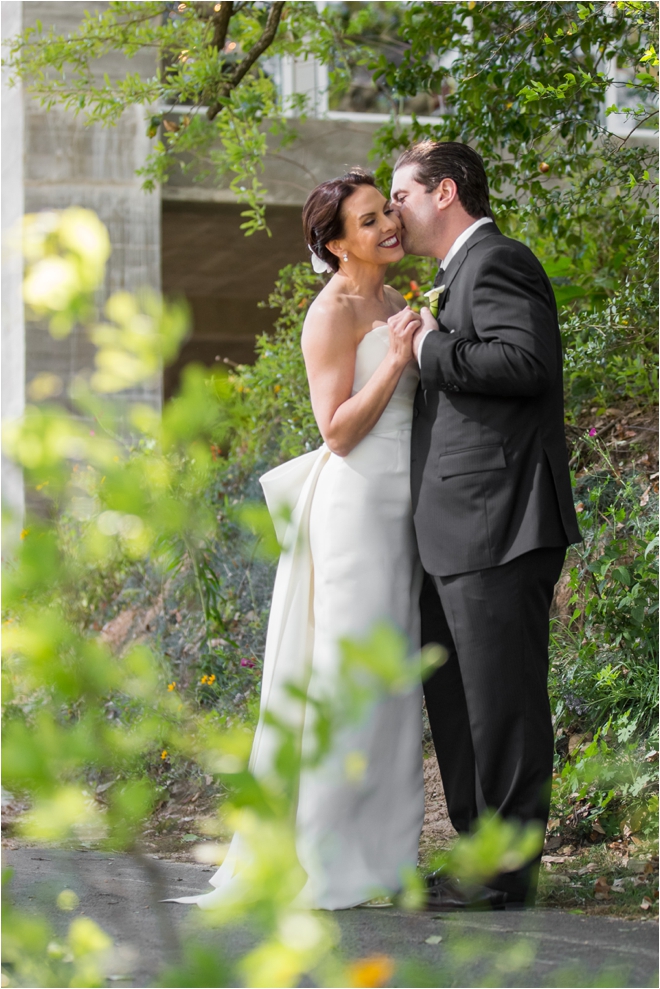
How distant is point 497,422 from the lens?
2.75m

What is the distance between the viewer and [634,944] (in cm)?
240

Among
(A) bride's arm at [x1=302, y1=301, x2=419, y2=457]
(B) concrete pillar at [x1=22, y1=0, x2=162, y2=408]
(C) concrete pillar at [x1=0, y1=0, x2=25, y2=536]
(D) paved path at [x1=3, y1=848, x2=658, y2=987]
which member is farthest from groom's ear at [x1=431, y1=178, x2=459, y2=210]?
(B) concrete pillar at [x1=22, y1=0, x2=162, y2=408]

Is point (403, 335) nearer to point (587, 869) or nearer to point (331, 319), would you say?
point (331, 319)

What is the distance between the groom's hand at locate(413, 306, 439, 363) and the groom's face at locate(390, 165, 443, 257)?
0.79 feet

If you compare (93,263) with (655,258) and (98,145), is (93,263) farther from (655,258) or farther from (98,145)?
(98,145)

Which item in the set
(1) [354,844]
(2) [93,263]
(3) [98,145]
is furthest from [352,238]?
(3) [98,145]

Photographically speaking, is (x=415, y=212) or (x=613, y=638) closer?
(x=415, y=212)

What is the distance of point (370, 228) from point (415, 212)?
0.15 m

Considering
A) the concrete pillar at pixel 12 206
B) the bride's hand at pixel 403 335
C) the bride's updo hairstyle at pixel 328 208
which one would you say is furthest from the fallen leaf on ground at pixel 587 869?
the concrete pillar at pixel 12 206

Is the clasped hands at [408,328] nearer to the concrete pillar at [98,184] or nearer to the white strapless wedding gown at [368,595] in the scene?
the white strapless wedding gown at [368,595]

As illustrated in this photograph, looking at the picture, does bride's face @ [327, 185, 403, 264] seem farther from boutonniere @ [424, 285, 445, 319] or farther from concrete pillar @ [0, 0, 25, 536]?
concrete pillar @ [0, 0, 25, 536]

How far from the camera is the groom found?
268 cm

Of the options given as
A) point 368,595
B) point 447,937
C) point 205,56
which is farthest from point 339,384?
point 205,56

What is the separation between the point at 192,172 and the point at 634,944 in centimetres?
854
